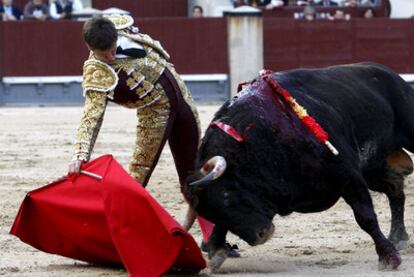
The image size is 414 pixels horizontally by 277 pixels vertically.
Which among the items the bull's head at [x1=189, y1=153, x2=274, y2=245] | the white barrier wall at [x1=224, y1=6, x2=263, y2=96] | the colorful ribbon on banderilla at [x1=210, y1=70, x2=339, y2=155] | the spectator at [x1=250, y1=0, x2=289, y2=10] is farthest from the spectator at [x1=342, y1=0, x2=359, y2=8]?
the bull's head at [x1=189, y1=153, x2=274, y2=245]

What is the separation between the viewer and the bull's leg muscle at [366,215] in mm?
4547

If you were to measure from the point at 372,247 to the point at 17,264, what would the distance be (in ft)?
4.97

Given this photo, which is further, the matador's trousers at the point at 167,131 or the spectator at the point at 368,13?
the spectator at the point at 368,13

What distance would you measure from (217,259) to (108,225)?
46 cm

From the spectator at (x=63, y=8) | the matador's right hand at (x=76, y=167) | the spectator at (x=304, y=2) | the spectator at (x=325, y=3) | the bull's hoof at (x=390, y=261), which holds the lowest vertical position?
the spectator at (x=325, y=3)

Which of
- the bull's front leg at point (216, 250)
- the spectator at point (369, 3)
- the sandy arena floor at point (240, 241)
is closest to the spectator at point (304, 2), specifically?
the spectator at point (369, 3)

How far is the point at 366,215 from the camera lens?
180 inches

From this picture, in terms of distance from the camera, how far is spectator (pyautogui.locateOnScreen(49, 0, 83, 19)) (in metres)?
15.2

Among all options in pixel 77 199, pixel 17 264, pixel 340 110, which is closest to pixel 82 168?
pixel 77 199

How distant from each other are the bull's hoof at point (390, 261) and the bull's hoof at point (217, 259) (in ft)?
1.96

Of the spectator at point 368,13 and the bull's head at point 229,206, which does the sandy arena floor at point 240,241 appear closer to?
the bull's head at point 229,206

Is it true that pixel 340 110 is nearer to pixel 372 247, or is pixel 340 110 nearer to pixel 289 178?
pixel 289 178

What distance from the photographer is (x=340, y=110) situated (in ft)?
15.5

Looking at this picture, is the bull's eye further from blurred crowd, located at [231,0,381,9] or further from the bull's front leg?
blurred crowd, located at [231,0,381,9]
